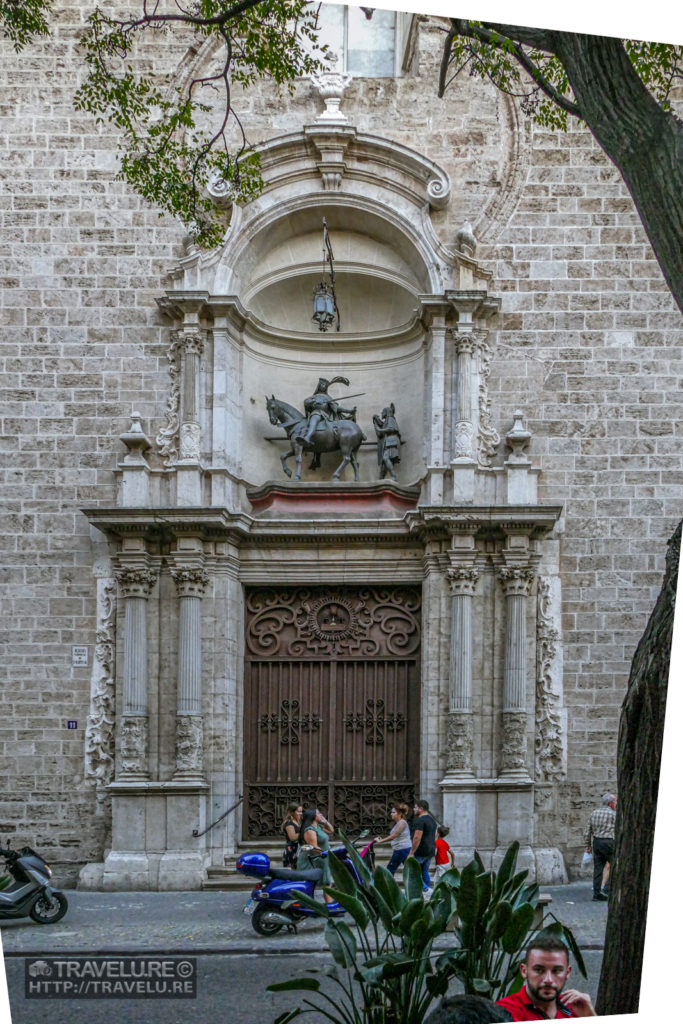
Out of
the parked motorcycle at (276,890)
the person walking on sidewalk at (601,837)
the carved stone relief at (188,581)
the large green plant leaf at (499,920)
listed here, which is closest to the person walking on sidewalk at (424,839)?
the parked motorcycle at (276,890)

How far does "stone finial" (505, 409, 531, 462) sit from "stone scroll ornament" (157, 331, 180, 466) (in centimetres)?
300

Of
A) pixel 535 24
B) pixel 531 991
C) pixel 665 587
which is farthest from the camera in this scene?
pixel 535 24

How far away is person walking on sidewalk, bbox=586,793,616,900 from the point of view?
962 cm

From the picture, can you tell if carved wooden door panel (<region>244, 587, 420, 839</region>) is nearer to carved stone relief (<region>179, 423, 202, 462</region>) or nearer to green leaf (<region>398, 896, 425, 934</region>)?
carved stone relief (<region>179, 423, 202, 462</region>)

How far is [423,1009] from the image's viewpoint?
528cm

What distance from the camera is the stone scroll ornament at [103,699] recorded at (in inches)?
432

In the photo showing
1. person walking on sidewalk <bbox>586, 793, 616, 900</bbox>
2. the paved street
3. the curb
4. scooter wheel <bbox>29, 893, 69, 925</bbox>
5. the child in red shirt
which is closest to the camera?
the paved street

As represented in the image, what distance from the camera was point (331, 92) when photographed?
39.1 feet

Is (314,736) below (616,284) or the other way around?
below

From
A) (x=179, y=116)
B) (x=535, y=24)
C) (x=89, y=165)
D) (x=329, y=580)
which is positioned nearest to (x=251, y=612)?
(x=329, y=580)

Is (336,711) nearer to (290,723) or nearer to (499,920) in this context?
(290,723)

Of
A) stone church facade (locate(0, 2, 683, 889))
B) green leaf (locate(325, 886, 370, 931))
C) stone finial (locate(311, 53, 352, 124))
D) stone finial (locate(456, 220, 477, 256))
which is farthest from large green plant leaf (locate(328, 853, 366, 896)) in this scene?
stone finial (locate(311, 53, 352, 124))

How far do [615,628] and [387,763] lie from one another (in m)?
2.35

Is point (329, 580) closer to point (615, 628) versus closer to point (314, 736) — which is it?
point (314, 736)
